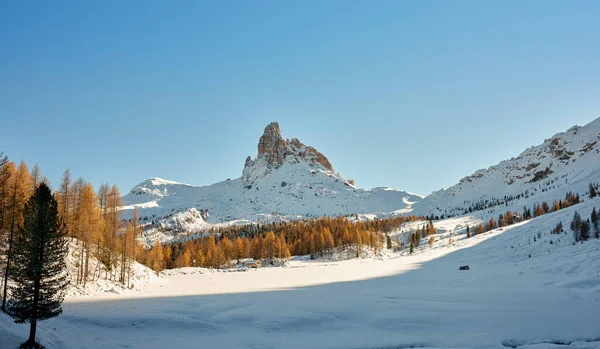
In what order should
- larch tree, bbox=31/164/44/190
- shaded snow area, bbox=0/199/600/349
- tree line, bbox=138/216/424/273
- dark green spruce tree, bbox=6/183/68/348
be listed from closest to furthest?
dark green spruce tree, bbox=6/183/68/348
shaded snow area, bbox=0/199/600/349
larch tree, bbox=31/164/44/190
tree line, bbox=138/216/424/273

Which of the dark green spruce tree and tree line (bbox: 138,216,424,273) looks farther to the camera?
tree line (bbox: 138,216,424,273)

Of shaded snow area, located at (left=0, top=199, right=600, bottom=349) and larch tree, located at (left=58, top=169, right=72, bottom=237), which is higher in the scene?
larch tree, located at (left=58, top=169, right=72, bottom=237)

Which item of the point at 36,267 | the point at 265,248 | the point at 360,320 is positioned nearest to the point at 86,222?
the point at 36,267

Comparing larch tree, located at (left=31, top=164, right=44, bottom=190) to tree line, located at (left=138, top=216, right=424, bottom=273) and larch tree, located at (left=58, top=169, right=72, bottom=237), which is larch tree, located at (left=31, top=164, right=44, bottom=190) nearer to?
larch tree, located at (left=58, top=169, right=72, bottom=237)

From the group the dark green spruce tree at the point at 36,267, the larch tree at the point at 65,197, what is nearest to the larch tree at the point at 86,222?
the larch tree at the point at 65,197

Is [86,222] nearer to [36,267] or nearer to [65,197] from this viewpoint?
[65,197]

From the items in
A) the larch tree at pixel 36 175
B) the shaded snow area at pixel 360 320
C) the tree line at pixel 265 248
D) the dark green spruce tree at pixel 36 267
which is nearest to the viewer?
the dark green spruce tree at pixel 36 267

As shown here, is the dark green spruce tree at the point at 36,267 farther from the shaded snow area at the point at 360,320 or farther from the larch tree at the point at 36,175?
the larch tree at the point at 36,175

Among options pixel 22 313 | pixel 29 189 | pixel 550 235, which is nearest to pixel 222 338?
pixel 22 313

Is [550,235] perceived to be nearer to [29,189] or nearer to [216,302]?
[216,302]

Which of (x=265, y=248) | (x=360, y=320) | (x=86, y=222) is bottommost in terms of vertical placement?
(x=360, y=320)

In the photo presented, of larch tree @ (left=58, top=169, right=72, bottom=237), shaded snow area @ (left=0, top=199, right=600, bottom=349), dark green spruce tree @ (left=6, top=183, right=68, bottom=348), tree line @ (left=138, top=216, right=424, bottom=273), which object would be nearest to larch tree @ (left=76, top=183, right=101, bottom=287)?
larch tree @ (left=58, top=169, right=72, bottom=237)

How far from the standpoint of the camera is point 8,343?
16297 millimetres

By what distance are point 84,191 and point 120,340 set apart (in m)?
33.3
